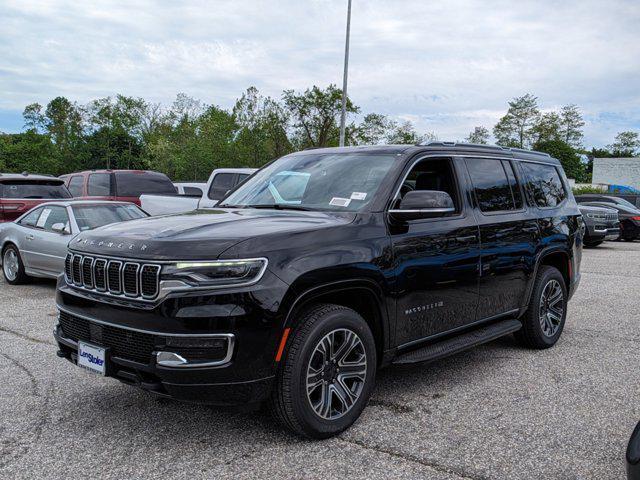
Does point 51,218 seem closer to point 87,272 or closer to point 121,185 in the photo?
point 121,185

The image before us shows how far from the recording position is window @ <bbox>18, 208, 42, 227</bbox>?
973 centimetres

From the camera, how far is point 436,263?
4.32 m

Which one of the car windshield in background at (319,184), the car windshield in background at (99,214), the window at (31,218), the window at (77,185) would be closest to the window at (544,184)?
the car windshield in background at (319,184)

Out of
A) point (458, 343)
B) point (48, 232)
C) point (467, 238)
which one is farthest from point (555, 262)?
point (48, 232)

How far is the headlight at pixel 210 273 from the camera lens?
3227mm

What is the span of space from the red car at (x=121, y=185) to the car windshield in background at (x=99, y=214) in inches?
176

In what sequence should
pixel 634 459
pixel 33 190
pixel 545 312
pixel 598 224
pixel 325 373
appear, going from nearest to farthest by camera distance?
pixel 634 459 < pixel 325 373 < pixel 545 312 < pixel 33 190 < pixel 598 224

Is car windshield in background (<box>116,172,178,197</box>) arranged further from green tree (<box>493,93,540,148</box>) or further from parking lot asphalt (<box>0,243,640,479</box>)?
green tree (<box>493,93,540,148</box>)

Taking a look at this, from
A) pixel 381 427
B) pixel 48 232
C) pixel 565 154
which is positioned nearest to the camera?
pixel 381 427

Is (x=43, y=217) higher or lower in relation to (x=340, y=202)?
lower

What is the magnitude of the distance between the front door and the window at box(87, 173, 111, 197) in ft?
36.1

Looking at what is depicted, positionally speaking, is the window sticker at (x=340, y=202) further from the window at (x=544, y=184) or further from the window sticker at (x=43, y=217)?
the window sticker at (x=43, y=217)

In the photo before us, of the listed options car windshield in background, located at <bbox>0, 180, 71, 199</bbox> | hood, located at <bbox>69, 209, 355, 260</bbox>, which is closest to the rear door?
hood, located at <bbox>69, 209, 355, 260</bbox>

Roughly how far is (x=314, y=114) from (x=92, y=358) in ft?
123
